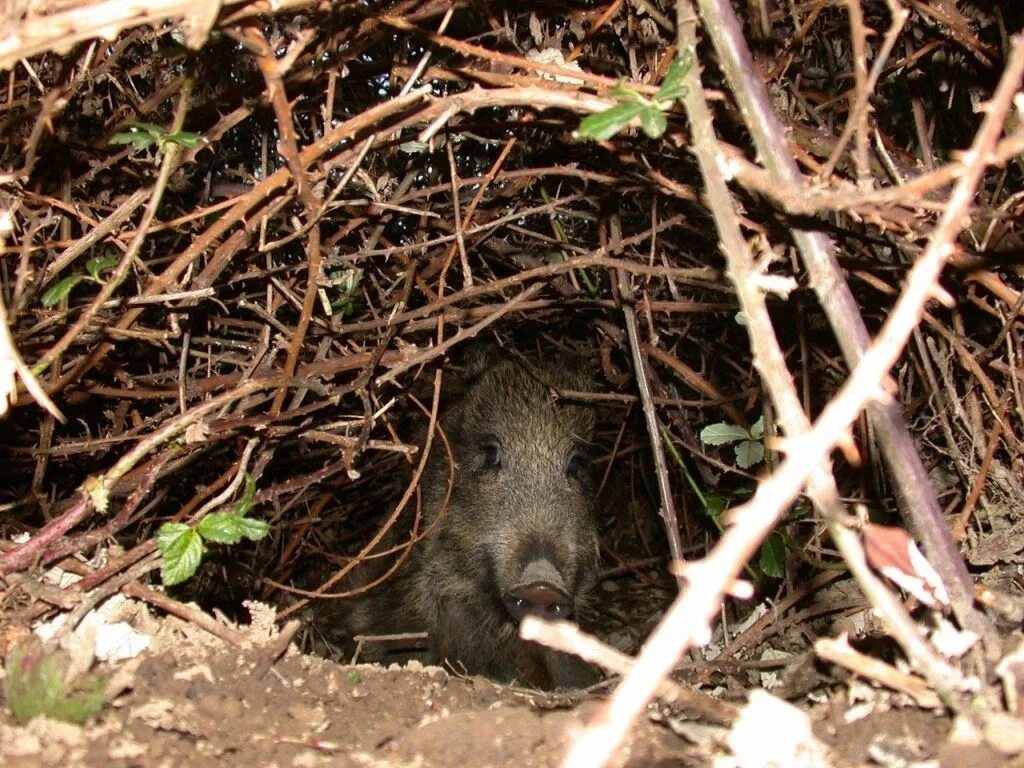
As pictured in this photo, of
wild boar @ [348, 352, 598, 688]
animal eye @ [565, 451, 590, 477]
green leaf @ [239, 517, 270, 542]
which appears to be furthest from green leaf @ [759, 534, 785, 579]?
animal eye @ [565, 451, 590, 477]

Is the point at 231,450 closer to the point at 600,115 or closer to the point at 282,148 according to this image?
the point at 282,148

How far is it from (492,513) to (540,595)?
0.64 metres

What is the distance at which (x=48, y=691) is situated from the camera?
1.43 m

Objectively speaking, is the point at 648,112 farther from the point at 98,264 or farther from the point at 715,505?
the point at 715,505

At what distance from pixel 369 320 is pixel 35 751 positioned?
1.92 m

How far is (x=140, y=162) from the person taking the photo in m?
2.47

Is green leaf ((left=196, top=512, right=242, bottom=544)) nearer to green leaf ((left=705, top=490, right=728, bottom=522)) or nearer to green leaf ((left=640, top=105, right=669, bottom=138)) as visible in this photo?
green leaf ((left=640, top=105, right=669, bottom=138))

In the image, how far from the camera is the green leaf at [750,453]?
117 inches

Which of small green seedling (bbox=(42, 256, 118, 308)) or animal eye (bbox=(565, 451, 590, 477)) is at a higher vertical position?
small green seedling (bbox=(42, 256, 118, 308))

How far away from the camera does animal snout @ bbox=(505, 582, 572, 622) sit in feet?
12.7

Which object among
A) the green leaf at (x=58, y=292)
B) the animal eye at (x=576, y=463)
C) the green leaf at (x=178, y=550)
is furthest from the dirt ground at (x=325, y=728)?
the animal eye at (x=576, y=463)

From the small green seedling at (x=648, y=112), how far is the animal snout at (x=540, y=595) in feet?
8.25

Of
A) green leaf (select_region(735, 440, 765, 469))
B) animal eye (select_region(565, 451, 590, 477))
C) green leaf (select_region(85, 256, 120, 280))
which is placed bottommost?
animal eye (select_region(565, 451, 590, 477))

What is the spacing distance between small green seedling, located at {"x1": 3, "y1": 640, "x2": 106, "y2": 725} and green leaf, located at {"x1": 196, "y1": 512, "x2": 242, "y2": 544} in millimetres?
455
